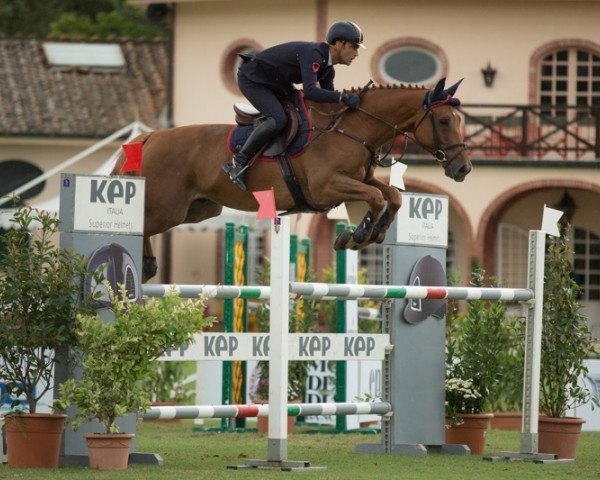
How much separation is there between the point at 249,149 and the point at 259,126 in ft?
0.52

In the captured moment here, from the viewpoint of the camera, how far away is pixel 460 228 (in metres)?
28.9

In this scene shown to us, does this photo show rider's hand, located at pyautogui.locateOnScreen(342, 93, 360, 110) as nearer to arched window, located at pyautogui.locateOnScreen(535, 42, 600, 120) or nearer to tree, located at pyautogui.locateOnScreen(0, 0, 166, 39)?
arched window, located at pyautogui.locateOnScreen(535, 42, 600, 120)

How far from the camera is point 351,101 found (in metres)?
9.51

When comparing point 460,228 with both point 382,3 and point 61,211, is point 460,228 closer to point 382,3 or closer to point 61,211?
point 382,3

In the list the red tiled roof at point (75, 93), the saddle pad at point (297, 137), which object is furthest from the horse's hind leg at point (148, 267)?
the red tiled roof at point (75, 93)

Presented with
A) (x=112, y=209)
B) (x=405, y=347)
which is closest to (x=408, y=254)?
(x=405, y=347)

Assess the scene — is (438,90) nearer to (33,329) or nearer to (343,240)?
(343,240)

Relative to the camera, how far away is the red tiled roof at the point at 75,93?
98.3 feet

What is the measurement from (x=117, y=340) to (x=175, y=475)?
792 millimetres

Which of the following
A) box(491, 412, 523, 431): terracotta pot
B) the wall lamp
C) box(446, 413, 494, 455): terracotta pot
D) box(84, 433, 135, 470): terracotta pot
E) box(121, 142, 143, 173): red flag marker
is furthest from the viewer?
the wall lamp

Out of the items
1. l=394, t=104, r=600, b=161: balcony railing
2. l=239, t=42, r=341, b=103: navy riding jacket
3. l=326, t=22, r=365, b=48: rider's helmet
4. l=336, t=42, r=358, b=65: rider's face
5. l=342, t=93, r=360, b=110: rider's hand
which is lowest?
l=342, t=93, r=360, b=110: rider's hand

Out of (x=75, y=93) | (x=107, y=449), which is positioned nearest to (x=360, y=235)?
(x=107, y=449)

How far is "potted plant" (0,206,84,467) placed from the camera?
825 centimetres

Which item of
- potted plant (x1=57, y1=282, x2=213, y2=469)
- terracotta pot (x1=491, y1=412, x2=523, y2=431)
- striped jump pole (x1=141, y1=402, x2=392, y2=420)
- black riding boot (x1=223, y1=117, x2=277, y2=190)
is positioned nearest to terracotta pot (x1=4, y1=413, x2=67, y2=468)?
→ potted plant (x1=57, y1=282, x2=213, y2=469)
